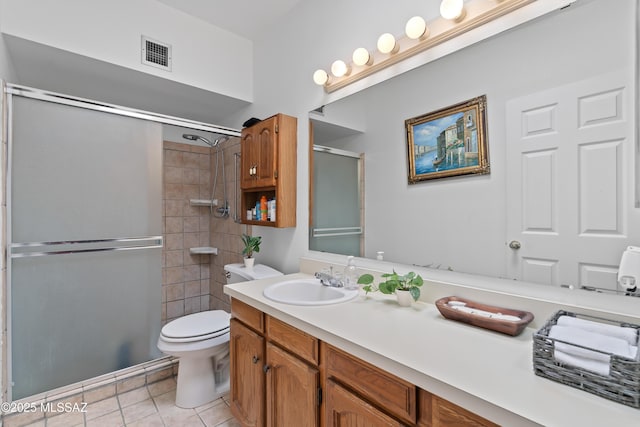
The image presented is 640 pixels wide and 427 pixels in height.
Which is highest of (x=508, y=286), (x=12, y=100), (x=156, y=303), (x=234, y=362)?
(x=12, y=100)

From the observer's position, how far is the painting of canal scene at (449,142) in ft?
3.84

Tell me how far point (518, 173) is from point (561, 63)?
0.37 m

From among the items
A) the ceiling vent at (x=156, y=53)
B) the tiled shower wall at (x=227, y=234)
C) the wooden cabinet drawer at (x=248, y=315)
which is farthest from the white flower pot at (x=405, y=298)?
the ceiling vent at (x=156, y=53)

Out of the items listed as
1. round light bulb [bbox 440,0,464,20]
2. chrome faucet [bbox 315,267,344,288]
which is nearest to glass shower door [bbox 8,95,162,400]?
chrome faucet [bbox 315,267,344,288]

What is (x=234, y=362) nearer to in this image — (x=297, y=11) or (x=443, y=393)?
(x=443, y=393)

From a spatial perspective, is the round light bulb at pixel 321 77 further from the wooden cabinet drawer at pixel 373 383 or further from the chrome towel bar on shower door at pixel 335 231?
the wooden cabinet drawer at pixel 373 383

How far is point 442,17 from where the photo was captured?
1.28 meters

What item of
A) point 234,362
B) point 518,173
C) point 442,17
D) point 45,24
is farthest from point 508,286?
point 45,24

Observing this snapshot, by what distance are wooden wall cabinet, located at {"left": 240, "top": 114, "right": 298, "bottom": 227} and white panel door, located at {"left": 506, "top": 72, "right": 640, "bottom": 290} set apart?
1.30m

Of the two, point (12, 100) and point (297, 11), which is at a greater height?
point (297, 11)

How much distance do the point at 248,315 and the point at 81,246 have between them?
1.23 metres

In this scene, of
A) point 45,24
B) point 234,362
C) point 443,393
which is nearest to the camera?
point 443,393

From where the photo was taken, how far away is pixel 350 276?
155 centimetres

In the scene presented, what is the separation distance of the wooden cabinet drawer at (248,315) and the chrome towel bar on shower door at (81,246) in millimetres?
935
